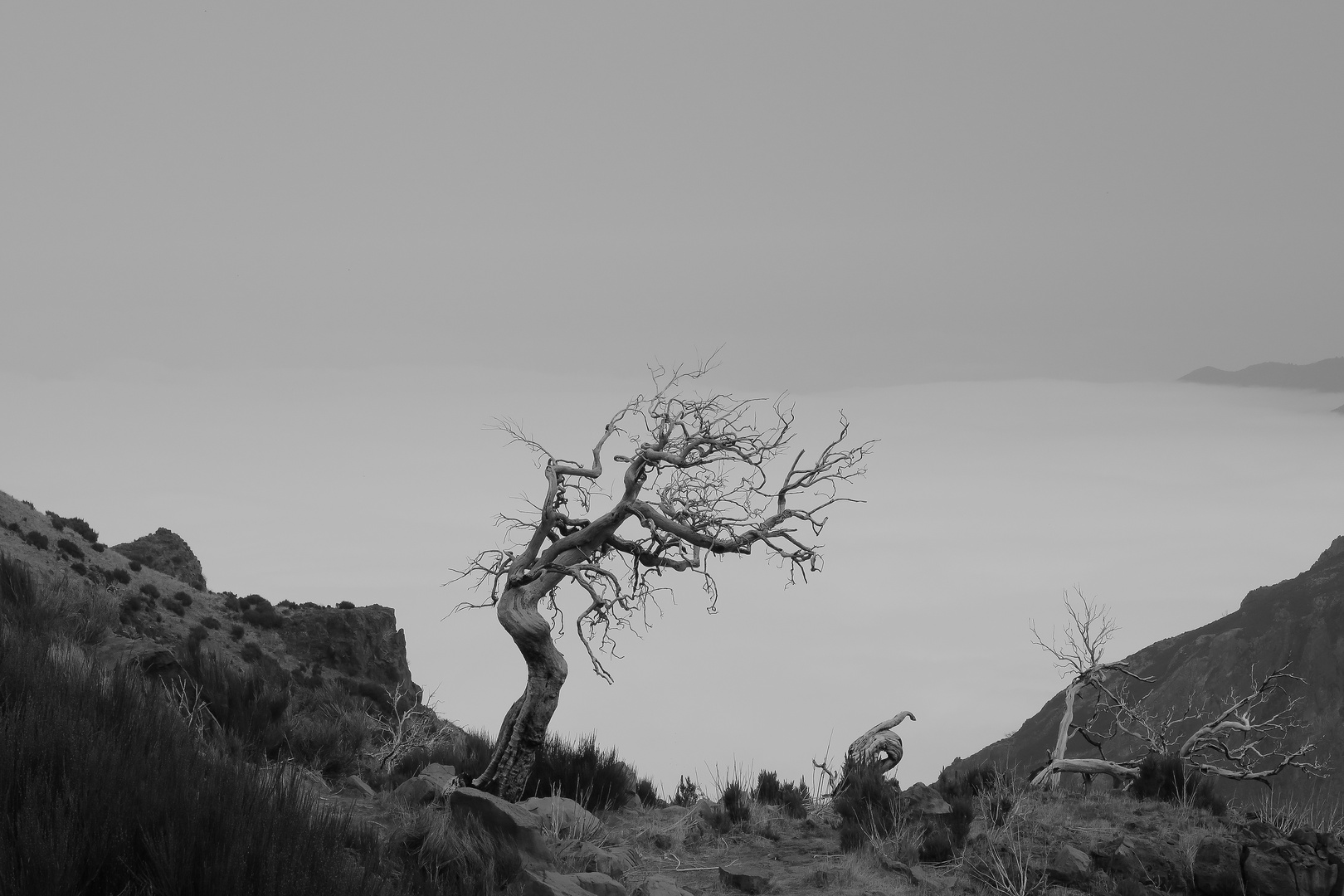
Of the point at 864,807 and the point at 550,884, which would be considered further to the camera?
the point at 864,807

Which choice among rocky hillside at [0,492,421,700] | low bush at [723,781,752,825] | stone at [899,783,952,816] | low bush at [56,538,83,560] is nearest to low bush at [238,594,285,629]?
rocky hillside at [0,492,421,700]

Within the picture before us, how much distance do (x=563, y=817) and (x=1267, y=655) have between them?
81.8 meters

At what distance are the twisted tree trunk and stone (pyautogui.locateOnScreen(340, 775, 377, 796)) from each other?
3.70 feet

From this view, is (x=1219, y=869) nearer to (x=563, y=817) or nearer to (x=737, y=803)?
(x=737, y=803)

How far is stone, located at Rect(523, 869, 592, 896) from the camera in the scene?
7312mm

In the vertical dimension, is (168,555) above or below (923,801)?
above

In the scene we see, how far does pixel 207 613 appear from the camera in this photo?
42531 millimetres

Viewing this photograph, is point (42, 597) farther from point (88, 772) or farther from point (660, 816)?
point (88, 772)

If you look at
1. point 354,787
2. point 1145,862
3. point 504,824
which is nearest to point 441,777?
point 354,787

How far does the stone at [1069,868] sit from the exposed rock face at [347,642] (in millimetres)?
37043

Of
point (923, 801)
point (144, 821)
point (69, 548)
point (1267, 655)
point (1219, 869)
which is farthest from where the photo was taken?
point (1267, 655)

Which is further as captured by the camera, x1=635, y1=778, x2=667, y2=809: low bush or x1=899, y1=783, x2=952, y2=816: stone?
x1=635, y1=778, x2=667, y2=809: low bush

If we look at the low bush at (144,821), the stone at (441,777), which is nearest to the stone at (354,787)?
the stone at (441,777)

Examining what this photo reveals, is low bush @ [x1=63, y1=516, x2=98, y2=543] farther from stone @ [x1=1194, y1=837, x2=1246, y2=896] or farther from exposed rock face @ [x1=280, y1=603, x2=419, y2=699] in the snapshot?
stone @ [x1=1194, y1=837, x2=1246, y2=896]
